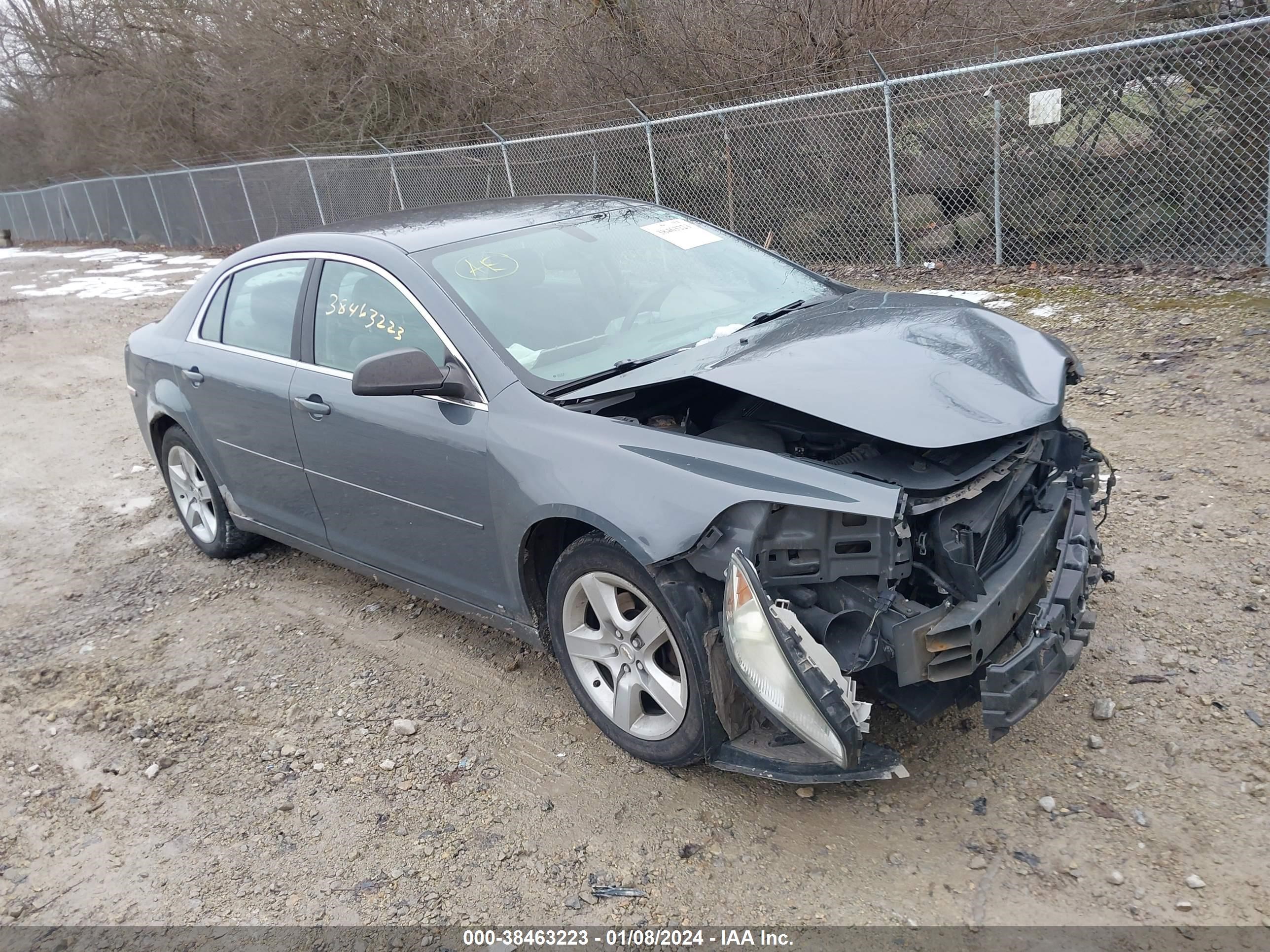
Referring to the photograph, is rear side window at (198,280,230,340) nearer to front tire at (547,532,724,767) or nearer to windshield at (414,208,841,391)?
windshield at (414,208,841,391)

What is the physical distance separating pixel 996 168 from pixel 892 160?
94 cm

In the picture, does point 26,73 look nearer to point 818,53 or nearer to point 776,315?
point 818,53

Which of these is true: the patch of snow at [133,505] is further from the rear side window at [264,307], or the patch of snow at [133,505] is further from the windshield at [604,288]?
the windshield at [604,288]

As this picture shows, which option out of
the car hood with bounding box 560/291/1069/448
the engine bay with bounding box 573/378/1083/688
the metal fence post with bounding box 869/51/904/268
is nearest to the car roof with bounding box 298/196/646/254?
the car hood with bounding box 560/291/1069/448

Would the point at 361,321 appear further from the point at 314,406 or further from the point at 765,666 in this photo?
the point at 765,666

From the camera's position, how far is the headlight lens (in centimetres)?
255

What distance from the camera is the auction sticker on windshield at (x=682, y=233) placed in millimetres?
4262

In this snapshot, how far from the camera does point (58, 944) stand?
2.79 metres

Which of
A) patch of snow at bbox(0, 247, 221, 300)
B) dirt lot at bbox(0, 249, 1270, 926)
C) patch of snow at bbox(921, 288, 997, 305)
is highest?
dirt lot at bbox(0, 249, 1270, 926)

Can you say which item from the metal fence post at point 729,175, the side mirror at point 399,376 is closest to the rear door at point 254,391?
the side mirror at point 399,376

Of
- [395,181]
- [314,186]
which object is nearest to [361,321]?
[395,181]

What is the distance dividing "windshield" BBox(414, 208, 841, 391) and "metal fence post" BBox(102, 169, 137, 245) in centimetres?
2529

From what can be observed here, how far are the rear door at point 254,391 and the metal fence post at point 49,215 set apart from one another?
31.4 metres

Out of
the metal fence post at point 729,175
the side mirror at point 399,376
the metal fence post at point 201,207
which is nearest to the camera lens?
the side mirror at point 399,376
